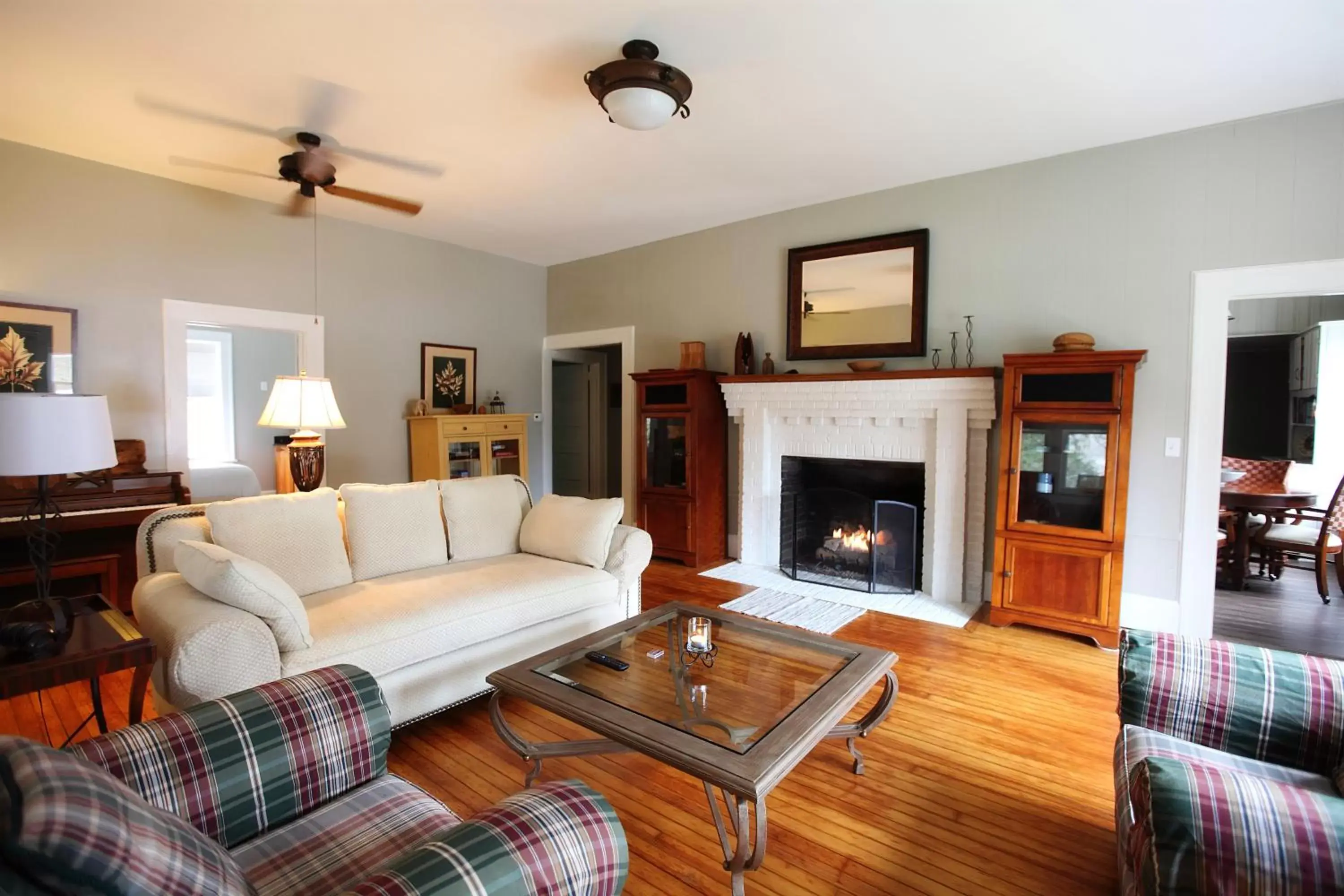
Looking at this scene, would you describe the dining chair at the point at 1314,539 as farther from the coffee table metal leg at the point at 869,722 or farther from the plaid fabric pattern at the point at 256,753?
the plaid fabric pattern at the point at 256,753

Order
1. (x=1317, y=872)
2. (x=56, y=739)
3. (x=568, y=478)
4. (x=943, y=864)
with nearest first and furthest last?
(x=1317, y=872) → (x=943, y=864) → (x=56, y=739) → (x=568, y=478)

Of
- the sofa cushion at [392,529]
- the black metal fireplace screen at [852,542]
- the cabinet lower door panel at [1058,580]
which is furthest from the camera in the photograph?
the black metal fireplace screen at [852,542]

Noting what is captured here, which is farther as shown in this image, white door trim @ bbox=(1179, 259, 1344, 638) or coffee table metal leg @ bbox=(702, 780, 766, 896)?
white door trim @ bbox=(1179, 259, 1344, 638)

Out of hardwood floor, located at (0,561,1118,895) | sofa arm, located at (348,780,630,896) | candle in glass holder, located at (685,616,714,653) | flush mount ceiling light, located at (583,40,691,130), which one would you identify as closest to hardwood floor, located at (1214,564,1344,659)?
hardwood floor, located at (0,561,1118,895)

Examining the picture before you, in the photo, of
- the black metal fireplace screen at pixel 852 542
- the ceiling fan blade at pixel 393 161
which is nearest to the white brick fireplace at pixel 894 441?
the black metal fireplace screen at pixel 852 542

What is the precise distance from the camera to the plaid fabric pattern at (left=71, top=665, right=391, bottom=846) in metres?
1.19

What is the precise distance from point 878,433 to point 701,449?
1325mm

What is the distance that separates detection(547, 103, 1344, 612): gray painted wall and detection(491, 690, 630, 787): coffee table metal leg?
3.24 m

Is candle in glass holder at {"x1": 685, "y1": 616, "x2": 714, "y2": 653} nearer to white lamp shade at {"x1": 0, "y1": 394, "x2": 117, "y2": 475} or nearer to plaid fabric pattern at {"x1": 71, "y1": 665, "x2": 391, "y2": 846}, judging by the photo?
plaid fabric pattern at {"x1": 71, "y1": 665, "x2": 391, "y2": 846}

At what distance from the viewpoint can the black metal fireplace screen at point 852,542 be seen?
13.8 ft

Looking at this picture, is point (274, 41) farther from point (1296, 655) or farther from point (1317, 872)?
point (1296, 655)

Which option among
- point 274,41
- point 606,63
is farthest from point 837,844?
point 274,41

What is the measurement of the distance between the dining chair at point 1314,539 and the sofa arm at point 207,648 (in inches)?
208

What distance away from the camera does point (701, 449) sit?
4.89 m
